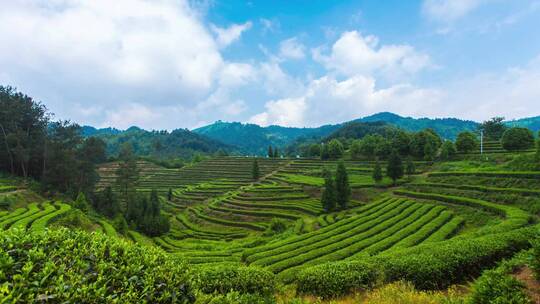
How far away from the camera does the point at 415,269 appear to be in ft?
34.8

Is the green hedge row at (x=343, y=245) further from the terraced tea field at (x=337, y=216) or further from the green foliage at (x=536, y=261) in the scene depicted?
the green foliage at (x=536, y=261)

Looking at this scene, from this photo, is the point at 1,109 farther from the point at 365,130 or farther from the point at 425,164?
the point at 365,130

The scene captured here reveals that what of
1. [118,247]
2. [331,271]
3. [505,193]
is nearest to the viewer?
[118,247]

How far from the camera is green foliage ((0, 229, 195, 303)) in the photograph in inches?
150

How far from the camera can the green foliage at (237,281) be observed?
840cm

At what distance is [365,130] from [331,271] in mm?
190237

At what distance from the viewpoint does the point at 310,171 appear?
7162cm

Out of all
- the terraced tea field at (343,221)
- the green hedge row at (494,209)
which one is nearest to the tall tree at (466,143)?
the terraced tea field at (343,221)

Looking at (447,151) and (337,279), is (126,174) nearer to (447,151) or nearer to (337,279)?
(337,279)

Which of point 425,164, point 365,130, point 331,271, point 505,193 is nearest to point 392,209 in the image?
point 505,193

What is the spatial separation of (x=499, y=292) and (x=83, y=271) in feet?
27.9

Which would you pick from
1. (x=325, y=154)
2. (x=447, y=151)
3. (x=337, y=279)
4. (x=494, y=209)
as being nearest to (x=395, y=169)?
(x=447, y=151)

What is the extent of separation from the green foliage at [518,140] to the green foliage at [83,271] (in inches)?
2968

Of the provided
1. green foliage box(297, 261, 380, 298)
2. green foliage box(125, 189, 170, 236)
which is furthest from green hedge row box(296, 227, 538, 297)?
green foliage box(125, 189, 170, 236)
